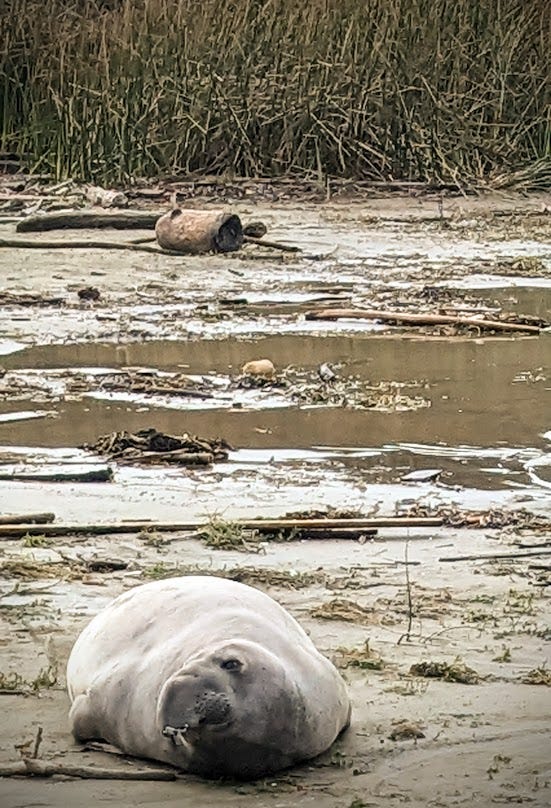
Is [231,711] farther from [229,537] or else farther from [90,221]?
[90,221]

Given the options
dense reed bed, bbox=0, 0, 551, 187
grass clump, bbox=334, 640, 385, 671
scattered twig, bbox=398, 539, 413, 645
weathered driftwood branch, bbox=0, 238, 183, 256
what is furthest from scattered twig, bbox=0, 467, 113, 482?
dense reed bed, bbox=0, 0, 551, 187

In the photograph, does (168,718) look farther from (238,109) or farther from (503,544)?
(238,109)

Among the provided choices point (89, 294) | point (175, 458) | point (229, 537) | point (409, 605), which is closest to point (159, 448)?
point (175, 458)

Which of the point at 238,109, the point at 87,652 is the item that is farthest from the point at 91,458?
the point at 238,109

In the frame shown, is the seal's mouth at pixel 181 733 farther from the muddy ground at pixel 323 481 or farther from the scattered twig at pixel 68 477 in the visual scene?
the scattered twig at pixel 68 477

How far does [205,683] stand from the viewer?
4184 millimetres

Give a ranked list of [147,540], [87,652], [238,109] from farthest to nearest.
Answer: [238,109]
[147,540]
[87,652]

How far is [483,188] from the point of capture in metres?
19.6

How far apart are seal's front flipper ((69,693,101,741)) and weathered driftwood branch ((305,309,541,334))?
7.26 metres

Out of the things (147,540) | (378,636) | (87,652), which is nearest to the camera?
(87,652)

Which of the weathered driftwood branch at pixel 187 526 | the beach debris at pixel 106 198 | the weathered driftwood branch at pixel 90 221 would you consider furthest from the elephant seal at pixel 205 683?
the beach debris at pixel 106 198

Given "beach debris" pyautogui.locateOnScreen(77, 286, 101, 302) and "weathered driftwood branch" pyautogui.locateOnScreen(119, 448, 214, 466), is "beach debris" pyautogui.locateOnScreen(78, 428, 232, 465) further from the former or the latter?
"beach debris" pyautogui.locateOnScreen(77, 286, 101, 302)

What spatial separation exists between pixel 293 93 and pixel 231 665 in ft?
51.0

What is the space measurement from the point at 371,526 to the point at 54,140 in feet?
44.0
